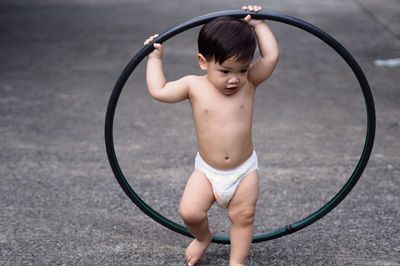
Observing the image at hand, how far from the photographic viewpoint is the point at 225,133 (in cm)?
317

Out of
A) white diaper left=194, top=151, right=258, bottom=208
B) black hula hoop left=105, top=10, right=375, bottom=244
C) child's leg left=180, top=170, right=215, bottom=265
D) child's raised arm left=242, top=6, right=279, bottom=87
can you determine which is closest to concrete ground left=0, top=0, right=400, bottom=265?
black hula hoop left=105, top=10, right=375, bottom=244

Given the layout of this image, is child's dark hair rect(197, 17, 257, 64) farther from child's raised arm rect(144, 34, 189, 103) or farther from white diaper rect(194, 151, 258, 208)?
white diaper rect(194, 151, 258, 208)

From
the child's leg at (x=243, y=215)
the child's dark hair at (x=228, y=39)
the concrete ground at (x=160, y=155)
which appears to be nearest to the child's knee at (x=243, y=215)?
the child's leg at (x=243, y=215)

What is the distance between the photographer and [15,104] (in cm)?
650

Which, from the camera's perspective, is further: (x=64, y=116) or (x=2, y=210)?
(x=64, y=116)

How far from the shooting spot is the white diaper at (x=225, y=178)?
3.21 metres

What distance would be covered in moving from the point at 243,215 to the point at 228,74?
2.08 feet

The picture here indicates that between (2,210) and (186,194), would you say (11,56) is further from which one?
(186,194)

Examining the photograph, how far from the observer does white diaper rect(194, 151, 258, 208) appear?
10.5 feet

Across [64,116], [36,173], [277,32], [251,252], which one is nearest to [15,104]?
[64,116]

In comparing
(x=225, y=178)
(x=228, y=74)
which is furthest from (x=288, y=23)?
(x=225, y=178)

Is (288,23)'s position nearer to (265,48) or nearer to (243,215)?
(265,48)

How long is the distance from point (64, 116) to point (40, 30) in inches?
179

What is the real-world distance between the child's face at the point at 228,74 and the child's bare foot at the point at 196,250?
752mm
